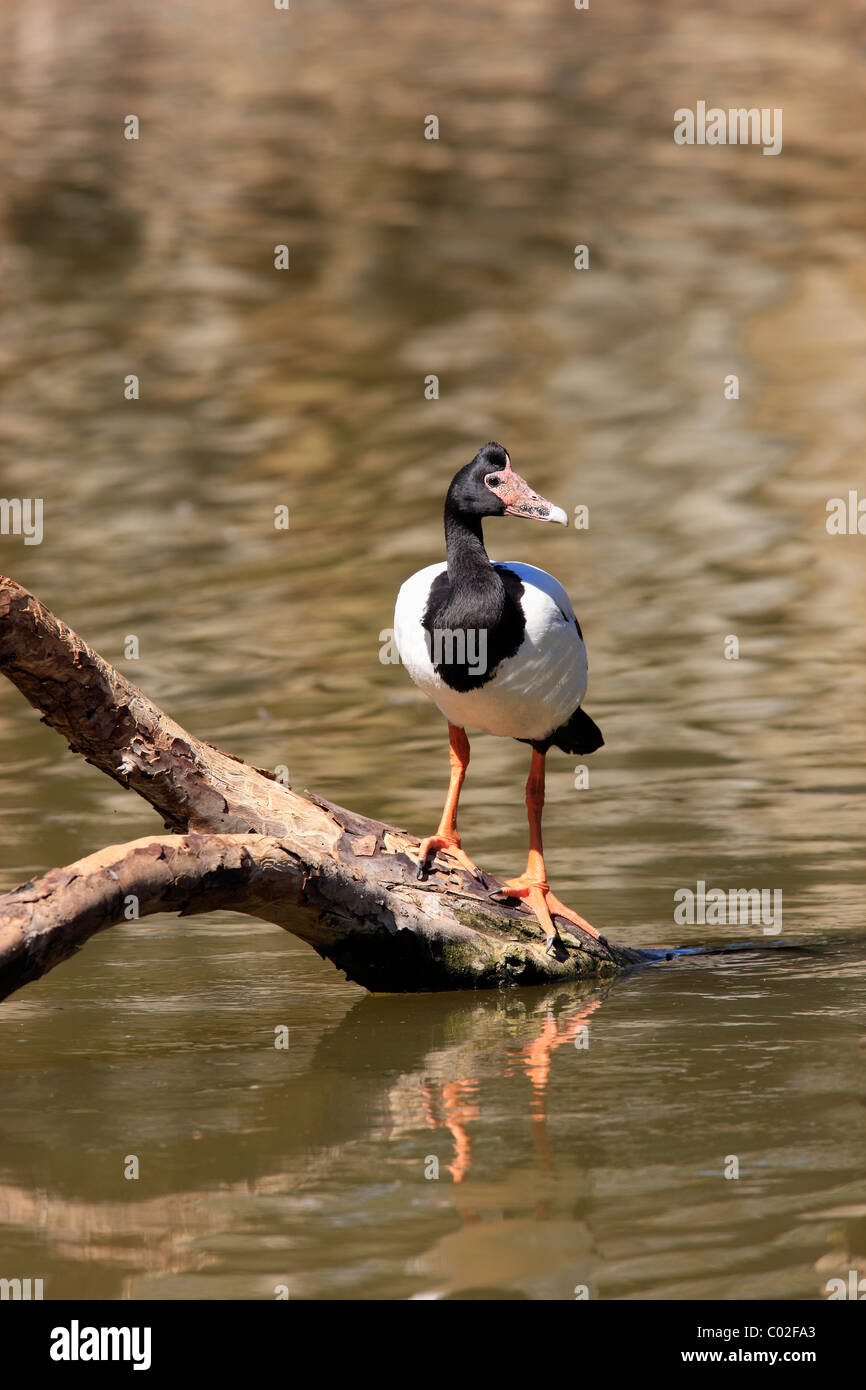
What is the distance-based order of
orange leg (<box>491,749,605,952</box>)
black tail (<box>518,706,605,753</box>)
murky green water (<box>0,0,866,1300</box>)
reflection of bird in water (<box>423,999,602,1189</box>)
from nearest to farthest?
murky green water (<box>0,0,866,1300</box>) → reflection of bird in water (<box>423,999,602,1189</box>) → orange leg (<box>491,749,605,952</box>) → black tail (<box>518,706,605,753</box>)

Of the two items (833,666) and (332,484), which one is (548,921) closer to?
(833,666)

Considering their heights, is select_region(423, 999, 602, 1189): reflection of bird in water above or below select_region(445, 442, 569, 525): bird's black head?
below

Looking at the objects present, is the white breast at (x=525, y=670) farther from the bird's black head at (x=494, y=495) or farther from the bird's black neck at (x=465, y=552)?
the bird's black head at (x=494, y=495)

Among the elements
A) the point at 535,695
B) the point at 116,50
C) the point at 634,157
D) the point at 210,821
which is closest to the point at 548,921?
the point at 535,695

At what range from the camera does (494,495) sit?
7289 mm

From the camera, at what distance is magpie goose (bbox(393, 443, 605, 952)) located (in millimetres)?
7051

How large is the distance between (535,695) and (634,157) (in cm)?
2635

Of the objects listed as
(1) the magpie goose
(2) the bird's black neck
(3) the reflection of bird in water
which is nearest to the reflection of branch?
(1) the magpie goose

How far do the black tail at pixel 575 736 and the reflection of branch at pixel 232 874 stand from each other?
73cm

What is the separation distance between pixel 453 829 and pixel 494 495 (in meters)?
1.37

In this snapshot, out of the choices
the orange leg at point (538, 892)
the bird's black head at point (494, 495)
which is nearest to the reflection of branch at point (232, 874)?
the orange leg at point (538, 892)

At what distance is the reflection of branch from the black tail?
28.8 inches

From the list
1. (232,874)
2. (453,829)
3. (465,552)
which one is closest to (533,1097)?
(232,874)

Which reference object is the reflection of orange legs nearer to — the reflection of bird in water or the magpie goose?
the magpie goose
